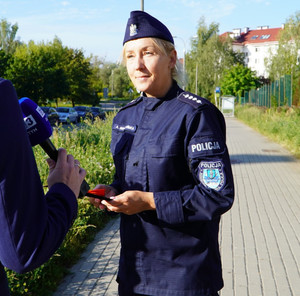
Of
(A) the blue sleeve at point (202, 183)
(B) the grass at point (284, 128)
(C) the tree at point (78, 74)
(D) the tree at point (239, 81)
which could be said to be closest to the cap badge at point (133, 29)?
(A) the blue sleeve at point (202, 183)

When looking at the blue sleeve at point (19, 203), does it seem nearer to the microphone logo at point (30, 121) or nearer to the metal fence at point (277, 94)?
the microphone logo at point (30, 121)

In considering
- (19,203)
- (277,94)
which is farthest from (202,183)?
(277,94)

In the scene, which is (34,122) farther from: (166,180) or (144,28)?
(144,28)

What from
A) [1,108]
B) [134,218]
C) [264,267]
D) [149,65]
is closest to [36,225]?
[1,108]

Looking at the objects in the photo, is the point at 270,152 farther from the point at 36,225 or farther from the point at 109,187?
the point at 36,225

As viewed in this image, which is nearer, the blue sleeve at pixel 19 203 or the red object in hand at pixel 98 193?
the blue sleeve at pixel 19 203

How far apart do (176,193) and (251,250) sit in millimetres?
3620

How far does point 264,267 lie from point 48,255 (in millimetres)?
3870

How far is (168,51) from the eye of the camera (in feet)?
6.88

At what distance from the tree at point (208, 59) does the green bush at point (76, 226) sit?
46811mm

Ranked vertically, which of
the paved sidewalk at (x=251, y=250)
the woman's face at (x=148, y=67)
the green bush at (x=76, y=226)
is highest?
the woman's face at (x=148, y=67)

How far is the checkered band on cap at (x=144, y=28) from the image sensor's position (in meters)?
2.03

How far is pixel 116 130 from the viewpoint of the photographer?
2.25 meters

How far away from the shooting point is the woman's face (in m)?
2.04
